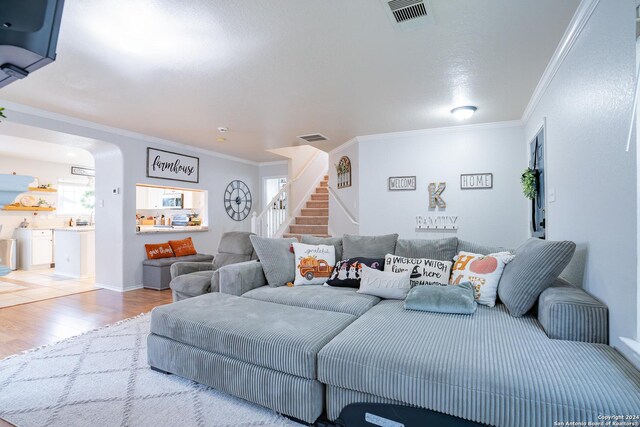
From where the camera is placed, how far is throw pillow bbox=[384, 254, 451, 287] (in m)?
2.49

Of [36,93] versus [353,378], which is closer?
[353,378]

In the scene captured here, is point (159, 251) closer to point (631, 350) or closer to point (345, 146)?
point (345, 146)

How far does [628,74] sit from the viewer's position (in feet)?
4.79

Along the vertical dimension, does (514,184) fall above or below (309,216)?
above

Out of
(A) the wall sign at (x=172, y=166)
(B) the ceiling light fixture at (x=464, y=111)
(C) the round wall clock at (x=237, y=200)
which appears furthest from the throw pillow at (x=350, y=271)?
(C) the round wall clock at (x=237, y=200)

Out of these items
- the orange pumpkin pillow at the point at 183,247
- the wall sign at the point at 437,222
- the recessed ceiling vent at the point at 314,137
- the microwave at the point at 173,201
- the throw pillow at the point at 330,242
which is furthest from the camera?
the microwave at the point at 173,201

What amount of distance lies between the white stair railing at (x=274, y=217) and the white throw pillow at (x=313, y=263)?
3.22 meters

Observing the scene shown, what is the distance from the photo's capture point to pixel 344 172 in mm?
5832

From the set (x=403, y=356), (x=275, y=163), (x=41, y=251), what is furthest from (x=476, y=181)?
(x=41, y=251)

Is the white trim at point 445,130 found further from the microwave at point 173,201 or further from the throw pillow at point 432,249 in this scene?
the microwave at point 173,201

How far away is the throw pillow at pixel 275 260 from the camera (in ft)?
9.68

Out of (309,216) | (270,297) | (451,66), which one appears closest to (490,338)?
(270,297)

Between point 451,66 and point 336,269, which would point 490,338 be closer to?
point 336,269

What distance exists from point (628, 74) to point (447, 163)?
339 cm
